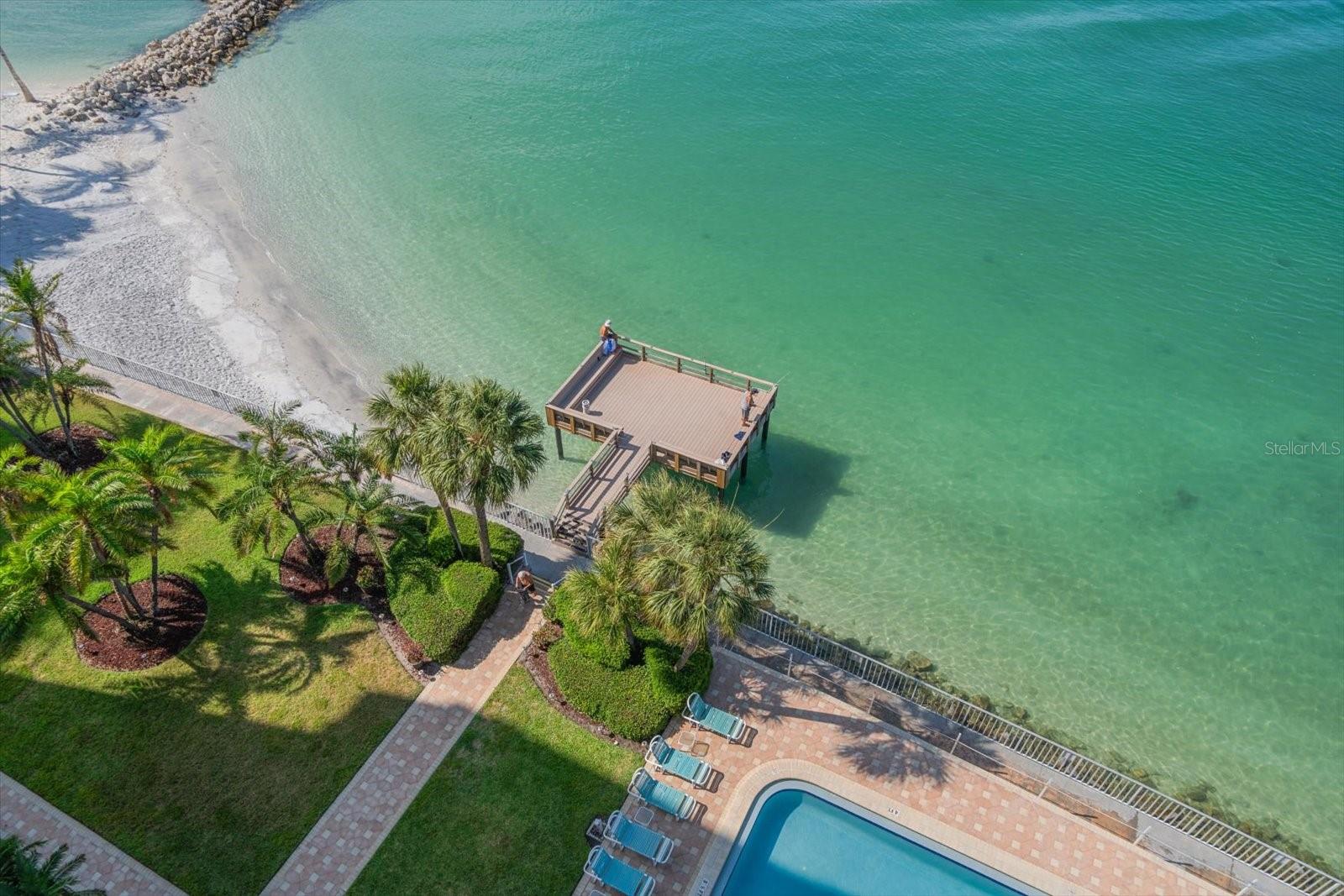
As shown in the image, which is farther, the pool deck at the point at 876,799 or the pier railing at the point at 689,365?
the pier railing at the point at 689,365

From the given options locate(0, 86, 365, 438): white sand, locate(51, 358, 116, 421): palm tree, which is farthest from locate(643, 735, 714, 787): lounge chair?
locate(51, 358, 116, 421): palm tree

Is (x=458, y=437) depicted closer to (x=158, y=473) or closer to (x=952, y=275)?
(x=158, y=473)

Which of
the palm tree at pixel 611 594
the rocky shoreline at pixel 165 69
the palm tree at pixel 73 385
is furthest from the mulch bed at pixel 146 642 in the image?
the rocky shoreline at pixel 165 69

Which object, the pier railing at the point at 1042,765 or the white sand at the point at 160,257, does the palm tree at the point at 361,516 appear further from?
the pier railing at the point at 1042,765

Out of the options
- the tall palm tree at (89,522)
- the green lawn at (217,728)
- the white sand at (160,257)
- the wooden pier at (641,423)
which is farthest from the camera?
the white sand at (160,257)

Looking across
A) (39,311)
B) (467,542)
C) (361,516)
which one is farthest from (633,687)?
(39,311)

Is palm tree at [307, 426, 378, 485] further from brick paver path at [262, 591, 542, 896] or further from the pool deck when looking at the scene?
the pool deck
